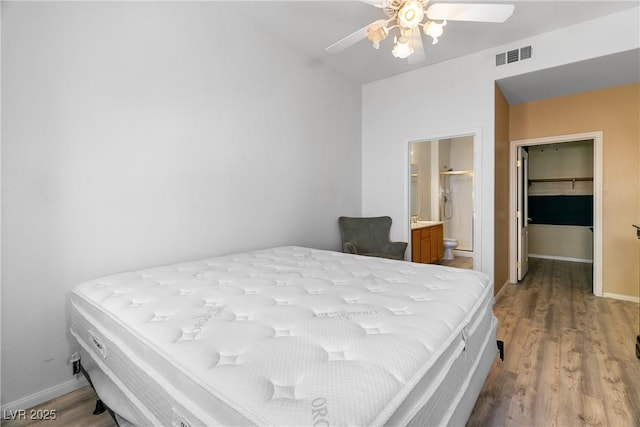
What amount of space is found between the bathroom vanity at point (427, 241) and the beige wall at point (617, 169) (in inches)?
40.1

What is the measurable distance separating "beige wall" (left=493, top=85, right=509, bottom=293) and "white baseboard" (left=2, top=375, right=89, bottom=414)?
389cm

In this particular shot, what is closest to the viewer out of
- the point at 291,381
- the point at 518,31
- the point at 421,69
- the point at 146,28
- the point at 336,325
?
the point at 291,381

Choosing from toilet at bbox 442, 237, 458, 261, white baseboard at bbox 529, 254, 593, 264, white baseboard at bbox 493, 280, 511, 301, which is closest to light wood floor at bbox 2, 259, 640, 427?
white baseboard at bbox 493, 280, 511, 301

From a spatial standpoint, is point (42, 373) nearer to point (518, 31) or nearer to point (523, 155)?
point (518, 31)

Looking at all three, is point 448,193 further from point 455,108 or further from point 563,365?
point 563,365

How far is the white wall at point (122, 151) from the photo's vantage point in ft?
5.53

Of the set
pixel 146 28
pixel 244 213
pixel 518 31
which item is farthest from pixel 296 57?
pixel 518 31

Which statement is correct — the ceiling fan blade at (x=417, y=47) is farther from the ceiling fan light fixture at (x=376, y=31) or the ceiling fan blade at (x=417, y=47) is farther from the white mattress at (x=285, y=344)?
the white mattress at (x=285, y=344)

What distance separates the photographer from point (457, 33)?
3018 mm

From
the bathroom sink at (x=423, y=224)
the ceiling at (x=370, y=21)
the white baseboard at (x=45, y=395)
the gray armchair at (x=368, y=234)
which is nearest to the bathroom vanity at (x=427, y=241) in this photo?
the bathroom sink at (x=423, y=224)

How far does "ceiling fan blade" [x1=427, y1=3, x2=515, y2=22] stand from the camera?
1.83m

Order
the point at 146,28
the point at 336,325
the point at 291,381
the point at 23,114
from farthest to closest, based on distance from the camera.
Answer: the point at 146,28
the point at 23,114
the point at 336,325
the point at 291,381

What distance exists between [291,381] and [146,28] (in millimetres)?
2501

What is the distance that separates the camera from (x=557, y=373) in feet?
6.73
